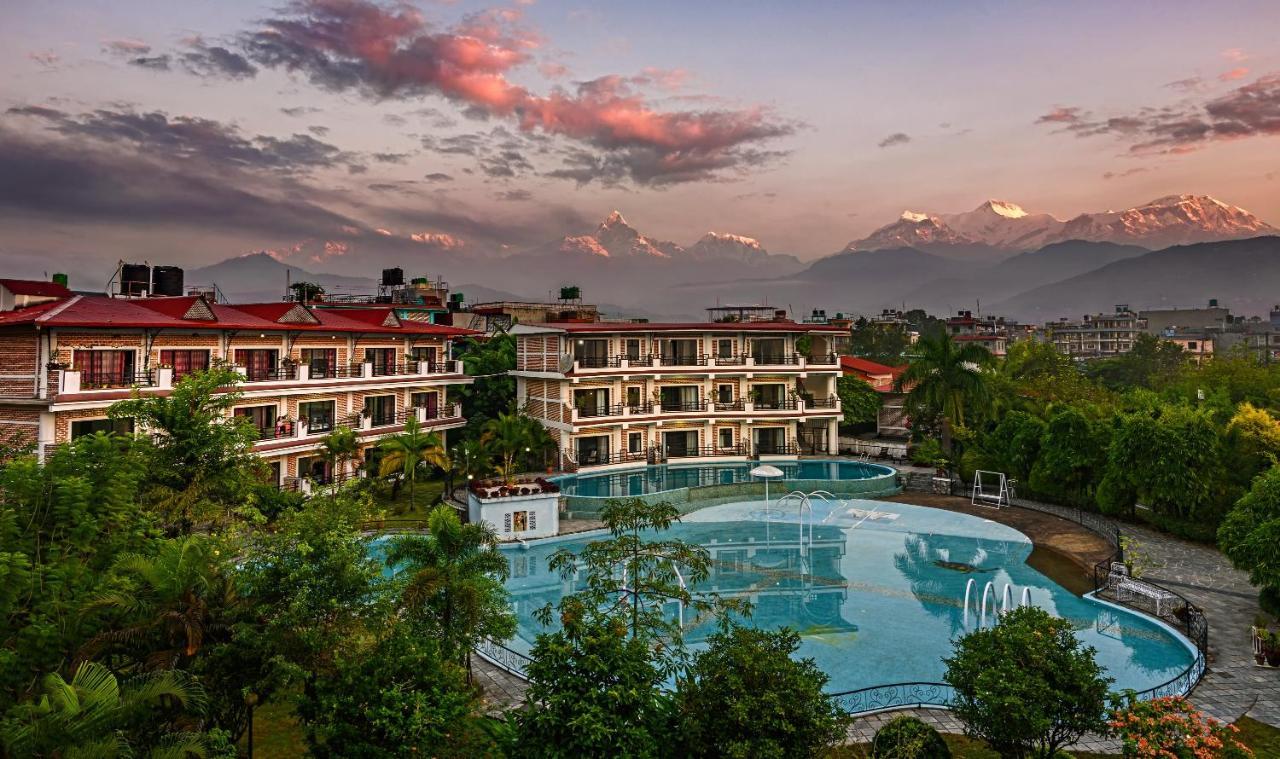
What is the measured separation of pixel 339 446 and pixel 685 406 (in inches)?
Answer: 854

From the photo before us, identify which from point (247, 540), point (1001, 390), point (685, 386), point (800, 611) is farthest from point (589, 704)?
point (1001, 390)

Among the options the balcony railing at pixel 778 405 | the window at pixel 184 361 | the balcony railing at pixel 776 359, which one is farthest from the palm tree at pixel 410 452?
the balcony railing at pixel 776 359

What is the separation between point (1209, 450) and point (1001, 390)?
16.8 meters

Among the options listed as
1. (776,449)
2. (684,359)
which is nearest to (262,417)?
(684,359)

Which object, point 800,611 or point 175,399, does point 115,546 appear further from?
point 800,611

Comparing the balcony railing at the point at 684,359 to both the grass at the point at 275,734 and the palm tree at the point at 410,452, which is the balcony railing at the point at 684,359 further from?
the grass at the point at 275,734

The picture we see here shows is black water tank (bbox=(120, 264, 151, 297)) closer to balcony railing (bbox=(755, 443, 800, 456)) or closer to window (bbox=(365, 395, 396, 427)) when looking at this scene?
window (bbox=(365, 395, 396, 427))

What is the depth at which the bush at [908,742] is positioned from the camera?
35.9 feet

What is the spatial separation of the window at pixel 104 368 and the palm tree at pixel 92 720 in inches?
862

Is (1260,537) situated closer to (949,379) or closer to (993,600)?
(993,600)

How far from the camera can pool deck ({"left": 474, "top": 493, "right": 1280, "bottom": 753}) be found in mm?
13656

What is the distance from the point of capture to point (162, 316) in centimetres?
2736

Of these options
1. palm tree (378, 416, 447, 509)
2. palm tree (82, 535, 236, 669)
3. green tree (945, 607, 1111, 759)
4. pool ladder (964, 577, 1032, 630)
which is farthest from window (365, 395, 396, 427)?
green tree (945, 607, 1111, 759)

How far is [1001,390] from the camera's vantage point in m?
41.8
